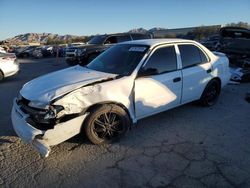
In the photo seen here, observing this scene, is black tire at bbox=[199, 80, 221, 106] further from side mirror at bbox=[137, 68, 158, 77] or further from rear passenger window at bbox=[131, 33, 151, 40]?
rear passenger window at bbox=[131, 33, 151, 40]

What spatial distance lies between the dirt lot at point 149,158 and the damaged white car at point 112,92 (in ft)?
1.02

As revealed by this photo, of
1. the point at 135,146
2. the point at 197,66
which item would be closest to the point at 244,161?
the point at 135,146

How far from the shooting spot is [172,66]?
4.89 metres

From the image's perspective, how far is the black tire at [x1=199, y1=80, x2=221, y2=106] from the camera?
18.8 ft

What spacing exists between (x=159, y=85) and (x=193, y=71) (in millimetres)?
1040

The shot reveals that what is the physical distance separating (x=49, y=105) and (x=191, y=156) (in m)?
2.17

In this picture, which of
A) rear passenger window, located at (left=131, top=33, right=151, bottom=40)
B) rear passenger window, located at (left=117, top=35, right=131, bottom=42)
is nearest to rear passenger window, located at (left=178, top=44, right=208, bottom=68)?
rear passenger window, located at (left=117, top=35, right=131, bottom=42)

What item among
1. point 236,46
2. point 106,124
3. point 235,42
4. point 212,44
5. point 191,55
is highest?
point 191,55

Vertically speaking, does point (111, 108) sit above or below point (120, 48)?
below

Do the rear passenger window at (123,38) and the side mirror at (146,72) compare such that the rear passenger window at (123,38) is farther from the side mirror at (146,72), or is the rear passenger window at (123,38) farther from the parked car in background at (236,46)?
the side mirror at (146,72)

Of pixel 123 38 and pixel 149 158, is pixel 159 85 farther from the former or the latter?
pixel 123 38

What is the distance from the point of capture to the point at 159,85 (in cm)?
458

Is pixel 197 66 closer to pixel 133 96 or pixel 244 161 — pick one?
pixel 133 96

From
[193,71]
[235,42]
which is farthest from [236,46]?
[193,71]
